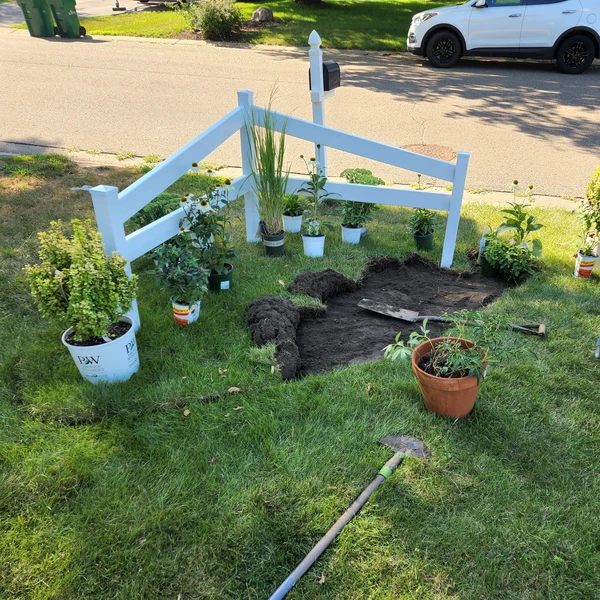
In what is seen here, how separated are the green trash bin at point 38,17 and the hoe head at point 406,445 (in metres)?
15.9

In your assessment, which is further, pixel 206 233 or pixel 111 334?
pixel 206 233

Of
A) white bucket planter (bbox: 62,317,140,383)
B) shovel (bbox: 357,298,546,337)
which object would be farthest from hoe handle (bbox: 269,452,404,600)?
white bucket planter (bbox: 62,317,140,383)

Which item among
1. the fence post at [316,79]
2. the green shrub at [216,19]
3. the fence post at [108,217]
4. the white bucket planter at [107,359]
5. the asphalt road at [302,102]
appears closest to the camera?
the white bucket planter at [107,359]

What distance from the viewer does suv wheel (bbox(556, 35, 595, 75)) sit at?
11742 mm

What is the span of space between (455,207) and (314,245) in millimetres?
1225

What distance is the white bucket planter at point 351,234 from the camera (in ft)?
16.6

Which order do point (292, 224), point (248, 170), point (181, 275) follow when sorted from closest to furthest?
1. point (181, 275)
2. point (248, 170)
3. point (292, 224)

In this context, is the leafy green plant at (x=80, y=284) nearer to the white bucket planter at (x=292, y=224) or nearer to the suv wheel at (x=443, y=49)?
the white bucket planter at (x=292, y=224)

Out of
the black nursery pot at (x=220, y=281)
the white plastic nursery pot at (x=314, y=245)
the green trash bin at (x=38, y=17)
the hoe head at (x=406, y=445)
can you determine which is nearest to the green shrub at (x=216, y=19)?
the green trash bin at (x=38, y=17)

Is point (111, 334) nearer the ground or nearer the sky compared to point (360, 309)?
nearer the sky

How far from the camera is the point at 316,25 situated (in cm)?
1636

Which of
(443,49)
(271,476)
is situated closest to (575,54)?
(443,49)

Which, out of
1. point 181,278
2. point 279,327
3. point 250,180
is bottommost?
point 279,327

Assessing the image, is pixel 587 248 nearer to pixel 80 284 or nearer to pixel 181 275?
pixel 181 275
